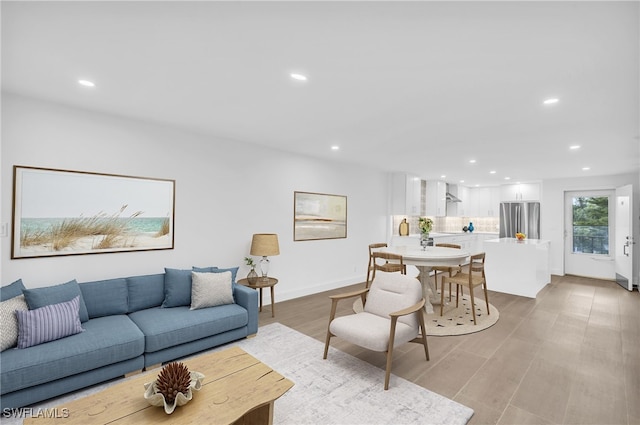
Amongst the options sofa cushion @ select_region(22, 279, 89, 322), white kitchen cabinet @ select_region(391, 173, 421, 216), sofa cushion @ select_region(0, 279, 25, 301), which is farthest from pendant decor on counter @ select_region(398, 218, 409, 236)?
sofa cushion @ select_region(0, 279, 25, 301)

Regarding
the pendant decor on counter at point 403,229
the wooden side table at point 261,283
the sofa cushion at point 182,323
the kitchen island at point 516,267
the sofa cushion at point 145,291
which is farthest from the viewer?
the pendant decor on counter at point 403,229

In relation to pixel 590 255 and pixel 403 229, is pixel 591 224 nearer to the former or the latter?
pixel 590 255

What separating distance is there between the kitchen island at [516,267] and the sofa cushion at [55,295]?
21.4ft

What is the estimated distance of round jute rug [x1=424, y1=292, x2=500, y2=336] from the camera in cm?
384

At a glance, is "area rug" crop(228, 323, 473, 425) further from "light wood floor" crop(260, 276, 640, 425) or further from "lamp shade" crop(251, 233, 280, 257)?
"lamp shade" crop(251, 233, 280, 257)

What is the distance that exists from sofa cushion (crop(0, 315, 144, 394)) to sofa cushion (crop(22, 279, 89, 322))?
21cm

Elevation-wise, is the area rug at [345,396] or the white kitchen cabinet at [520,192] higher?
the white kitchen cabinet at [520,192]

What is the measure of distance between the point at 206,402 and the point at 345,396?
119 centimetres

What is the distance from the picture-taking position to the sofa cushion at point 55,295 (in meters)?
2.59

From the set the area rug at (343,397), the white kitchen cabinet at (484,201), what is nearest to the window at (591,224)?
the white kitchen cabinet at (484,201)

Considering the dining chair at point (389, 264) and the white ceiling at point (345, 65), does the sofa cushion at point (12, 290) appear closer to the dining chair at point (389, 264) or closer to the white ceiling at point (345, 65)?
the white ceiling at point (345, 65)

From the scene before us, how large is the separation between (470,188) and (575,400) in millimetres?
8258

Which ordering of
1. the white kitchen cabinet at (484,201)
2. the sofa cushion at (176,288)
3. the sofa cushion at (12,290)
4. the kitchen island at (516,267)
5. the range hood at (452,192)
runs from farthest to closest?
the white kitchen cabinet at (484,201)
the range hood at (452,192)
the kitchen island at (516,267)
the sofa cushion at (176,288)
the sofa cushion at (12,290)

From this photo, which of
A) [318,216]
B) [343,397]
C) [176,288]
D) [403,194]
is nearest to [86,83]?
[176,288]
